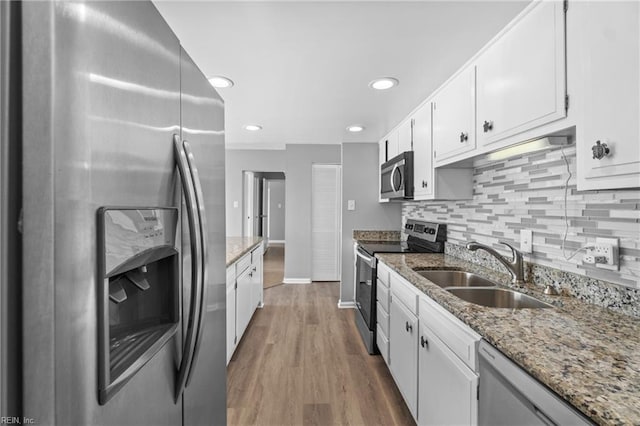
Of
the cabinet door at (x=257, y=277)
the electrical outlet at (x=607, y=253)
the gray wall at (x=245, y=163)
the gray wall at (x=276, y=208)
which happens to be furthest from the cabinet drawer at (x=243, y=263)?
the gray wall at (x=276, y=208)

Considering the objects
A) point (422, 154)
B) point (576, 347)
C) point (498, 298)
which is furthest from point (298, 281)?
point (576, 347)

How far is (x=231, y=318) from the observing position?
2311 millimetres

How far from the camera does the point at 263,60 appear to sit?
1767 mm

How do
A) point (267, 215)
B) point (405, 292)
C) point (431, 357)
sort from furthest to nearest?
point (267, 215) → point (405, 292) → point (431, 357)

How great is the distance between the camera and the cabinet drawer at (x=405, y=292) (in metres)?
1.68

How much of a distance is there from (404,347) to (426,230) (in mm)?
1286

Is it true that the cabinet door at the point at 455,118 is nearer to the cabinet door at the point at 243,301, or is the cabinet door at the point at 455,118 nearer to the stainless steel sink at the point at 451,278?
the stainless steel sink at the point at 451,278

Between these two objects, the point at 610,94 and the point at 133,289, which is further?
the point at 610,94

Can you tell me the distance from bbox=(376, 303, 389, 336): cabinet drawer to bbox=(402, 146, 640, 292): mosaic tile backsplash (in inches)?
32.5

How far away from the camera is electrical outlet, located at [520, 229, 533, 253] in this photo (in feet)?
5.16

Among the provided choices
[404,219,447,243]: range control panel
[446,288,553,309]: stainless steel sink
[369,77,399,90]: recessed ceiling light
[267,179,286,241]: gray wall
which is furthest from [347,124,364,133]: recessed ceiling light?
[267,179,286,241]: gray wall

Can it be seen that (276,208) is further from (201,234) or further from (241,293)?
(201,234)

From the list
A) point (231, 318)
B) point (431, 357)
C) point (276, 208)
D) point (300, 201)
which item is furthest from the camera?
point (276, 208)

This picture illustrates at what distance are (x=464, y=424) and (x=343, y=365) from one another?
1.38 m
